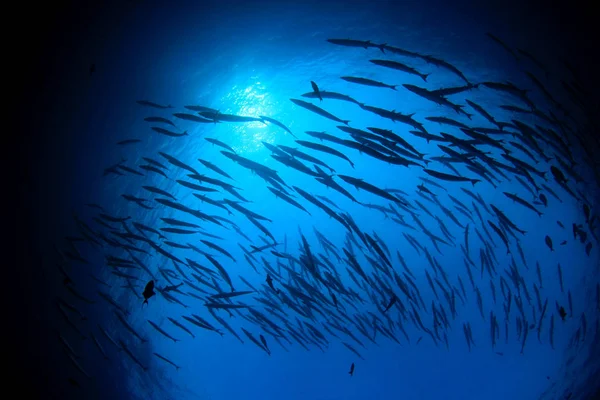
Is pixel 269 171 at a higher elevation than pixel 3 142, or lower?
higher

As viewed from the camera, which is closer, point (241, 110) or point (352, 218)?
point (352, 218)

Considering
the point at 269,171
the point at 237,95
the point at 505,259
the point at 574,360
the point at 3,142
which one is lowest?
the point at 3,142

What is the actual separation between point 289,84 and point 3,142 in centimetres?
927

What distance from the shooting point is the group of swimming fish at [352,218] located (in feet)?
20.4

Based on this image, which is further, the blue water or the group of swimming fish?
the blue water

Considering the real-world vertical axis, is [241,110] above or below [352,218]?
above

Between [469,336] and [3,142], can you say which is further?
[469,336]

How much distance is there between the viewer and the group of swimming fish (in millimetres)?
6207

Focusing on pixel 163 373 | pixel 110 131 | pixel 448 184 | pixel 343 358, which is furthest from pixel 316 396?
pixel 110 131

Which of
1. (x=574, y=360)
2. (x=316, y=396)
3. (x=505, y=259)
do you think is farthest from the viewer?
(x=316, y=396)

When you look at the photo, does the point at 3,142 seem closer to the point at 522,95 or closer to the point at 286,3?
the point at 286,3

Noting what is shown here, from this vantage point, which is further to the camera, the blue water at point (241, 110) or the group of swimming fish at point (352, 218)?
the blue water at point (241, 110)

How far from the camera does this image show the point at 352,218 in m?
9.70

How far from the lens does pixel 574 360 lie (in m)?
22.3
